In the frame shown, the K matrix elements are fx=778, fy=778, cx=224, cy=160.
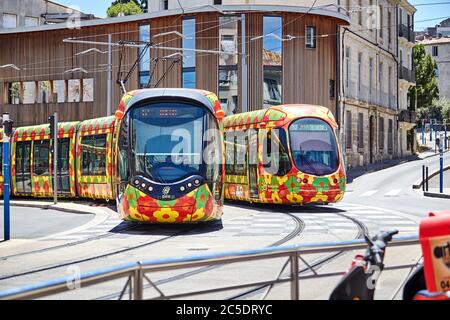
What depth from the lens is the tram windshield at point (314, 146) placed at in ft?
70.0

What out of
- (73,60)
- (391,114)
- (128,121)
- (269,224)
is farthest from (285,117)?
(391,114)

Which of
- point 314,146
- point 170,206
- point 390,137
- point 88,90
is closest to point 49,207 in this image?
point 314,146

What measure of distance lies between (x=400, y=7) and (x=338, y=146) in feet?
136

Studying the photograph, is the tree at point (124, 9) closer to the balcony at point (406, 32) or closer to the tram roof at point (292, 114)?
the balcony at point (406, 32)

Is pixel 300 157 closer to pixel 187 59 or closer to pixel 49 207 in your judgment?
pixel 49 207

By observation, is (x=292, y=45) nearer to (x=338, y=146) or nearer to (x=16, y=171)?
(x=16, y=171)

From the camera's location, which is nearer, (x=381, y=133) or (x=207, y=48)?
(x=207, y=48)

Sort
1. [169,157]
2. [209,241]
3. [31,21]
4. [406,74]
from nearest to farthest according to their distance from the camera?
[209,241] < [169,157] < [31,21] < [406,74]

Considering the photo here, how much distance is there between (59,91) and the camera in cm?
4781

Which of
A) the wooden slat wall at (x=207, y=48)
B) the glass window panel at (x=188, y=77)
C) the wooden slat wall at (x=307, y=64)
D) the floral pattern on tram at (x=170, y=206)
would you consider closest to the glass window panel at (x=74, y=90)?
the glass window panel at (x=188, y=77)

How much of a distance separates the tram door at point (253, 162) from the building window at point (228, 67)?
1820cm

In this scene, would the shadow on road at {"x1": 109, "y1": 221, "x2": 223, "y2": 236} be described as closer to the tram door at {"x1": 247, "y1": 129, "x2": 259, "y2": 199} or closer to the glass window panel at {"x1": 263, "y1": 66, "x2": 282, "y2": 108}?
the tram door at {"x1": 247, "y1": 129, "x2": 259, "y2": 199}

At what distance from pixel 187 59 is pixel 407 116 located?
83.8 ft

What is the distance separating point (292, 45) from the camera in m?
42.4
